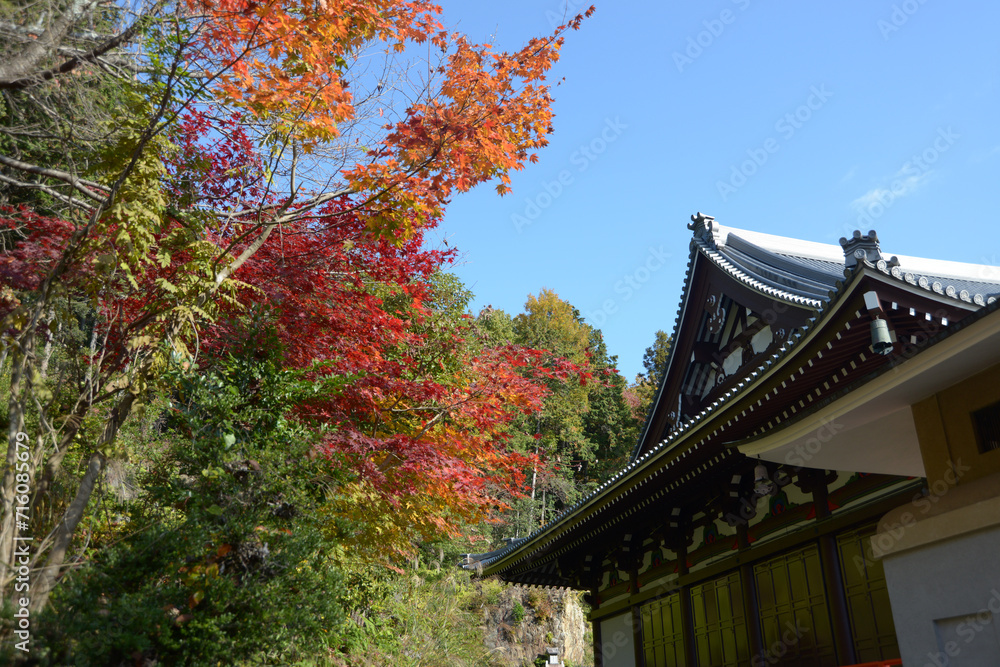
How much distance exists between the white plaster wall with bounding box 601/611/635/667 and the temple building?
45mm

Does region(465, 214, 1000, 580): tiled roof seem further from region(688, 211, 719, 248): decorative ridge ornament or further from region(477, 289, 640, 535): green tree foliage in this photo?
region(477, 289, 640, 535): green tree foliage

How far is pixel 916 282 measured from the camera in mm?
4742

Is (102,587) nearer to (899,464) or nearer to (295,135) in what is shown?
(295,135)

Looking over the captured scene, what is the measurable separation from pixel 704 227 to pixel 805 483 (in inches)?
237

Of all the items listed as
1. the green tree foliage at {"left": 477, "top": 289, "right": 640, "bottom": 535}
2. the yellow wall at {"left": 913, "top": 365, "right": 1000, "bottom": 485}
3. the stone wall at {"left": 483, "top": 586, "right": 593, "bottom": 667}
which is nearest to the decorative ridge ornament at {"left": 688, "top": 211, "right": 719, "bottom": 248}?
the yellow wall at {"left": 913, "top": 365, "right": 1000, "bottom": 485}

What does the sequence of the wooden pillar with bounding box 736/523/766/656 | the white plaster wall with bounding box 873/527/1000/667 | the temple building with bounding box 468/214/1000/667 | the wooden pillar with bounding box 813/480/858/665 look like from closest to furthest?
the white plaster wall with bounding box 873/527/1000/667 → the temple building with bounding box 468/214/1000/667 → the wooden pillar with bounding box 813/480/858/665 → the wooden pillar with bounding box 736/523/766/656

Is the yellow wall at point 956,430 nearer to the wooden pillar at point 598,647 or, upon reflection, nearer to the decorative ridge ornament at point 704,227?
the decorative ridge ornament at point 704,227

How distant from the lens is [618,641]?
1120 centimetres

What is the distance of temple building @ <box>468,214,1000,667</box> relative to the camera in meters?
4.24

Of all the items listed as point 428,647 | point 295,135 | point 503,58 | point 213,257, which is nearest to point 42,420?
point 213,257

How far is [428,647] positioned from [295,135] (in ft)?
37.5

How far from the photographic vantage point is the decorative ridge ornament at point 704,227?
456 inches

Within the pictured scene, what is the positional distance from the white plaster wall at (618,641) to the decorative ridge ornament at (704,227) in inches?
257

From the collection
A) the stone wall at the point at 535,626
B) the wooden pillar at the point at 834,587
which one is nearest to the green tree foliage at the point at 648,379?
the stone wall at the point at 535,626
